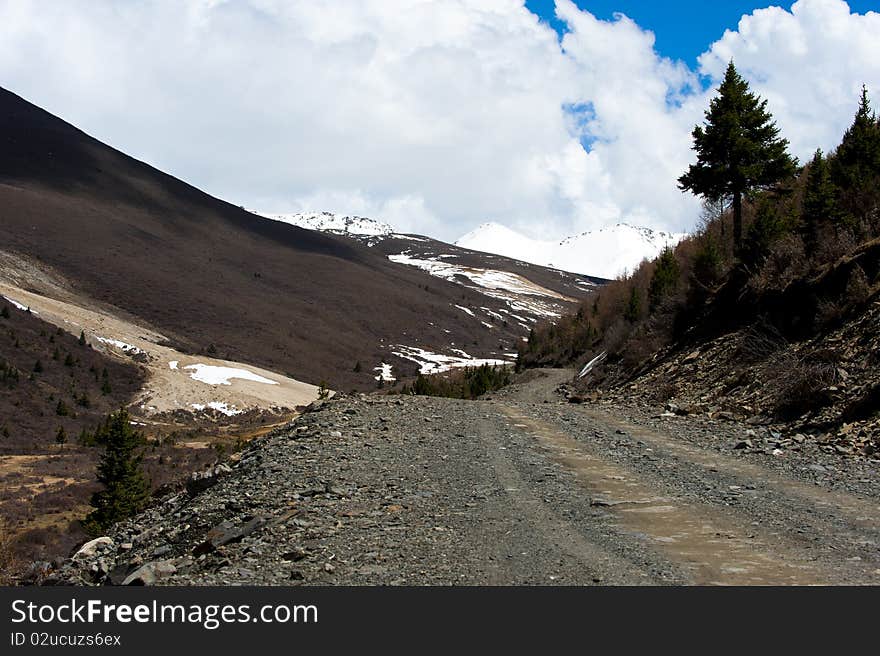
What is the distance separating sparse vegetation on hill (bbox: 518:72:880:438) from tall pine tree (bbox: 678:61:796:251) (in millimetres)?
150

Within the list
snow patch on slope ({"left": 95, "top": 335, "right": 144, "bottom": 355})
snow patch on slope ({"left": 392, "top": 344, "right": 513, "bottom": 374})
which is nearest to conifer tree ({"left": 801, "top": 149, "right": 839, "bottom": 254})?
snow patch on slope ({"left": 95, "top": 335, "right": 144, "bottom": 355})

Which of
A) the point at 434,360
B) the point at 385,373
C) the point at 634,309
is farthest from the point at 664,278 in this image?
the point at 434,360

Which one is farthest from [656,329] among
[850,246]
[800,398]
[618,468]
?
[618,468]

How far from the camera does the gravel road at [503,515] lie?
21.8ft

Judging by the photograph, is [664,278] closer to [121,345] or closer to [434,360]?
[121,345]

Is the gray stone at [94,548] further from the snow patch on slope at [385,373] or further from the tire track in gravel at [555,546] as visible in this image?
the snow patch on slope at [385,373]

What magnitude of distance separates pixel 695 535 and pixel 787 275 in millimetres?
18593

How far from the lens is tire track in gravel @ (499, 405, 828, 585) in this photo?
20.9 ft

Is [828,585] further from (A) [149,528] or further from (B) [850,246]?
(B) [850,246]

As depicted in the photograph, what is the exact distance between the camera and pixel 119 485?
35.9 metres

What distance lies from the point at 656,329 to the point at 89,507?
34.7 metres

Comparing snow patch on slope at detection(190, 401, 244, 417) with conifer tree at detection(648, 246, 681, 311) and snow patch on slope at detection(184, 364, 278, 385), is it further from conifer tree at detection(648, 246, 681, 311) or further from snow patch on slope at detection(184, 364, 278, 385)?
conifer tree at detection(648, 246, 681, 311)

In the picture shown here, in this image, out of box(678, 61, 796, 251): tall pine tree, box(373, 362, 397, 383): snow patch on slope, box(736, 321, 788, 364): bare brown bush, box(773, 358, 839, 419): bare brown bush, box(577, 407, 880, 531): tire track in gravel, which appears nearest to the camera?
box(577, 407, 880, 531): tire track in gravel

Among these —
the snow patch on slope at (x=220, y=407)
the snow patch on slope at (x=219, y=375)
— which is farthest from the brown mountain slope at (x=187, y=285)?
the snow patch on slope at (x=220, y=407)
